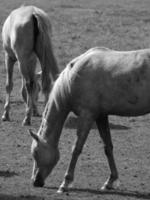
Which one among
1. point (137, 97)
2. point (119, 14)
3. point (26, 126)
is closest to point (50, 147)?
point (137, 97)

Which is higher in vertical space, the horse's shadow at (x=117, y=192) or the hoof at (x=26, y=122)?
the horse's shadow at (x=117, y=192)

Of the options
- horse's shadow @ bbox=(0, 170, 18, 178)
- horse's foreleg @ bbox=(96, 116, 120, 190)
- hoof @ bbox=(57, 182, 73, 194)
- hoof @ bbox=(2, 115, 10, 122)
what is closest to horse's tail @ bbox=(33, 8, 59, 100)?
hoof @ bbox=(2, 115, 10, 122)

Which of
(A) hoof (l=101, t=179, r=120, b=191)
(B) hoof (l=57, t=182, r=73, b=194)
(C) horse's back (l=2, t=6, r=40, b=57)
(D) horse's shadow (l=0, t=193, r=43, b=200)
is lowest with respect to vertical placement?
(C) horse's back (l=2, t=6, r=40, b=57)

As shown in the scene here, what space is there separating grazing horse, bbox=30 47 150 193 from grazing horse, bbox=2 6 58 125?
3.80 meters

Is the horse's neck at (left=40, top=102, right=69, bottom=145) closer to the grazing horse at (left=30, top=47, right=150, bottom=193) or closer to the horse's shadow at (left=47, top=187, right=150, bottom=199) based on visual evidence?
the grazing horse at (left=30, top=47, right=150, bottom=193)

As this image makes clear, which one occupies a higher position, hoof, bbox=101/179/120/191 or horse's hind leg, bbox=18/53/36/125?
hoof, bbox=101/179/120/191

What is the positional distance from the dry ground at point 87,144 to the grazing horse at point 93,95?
342 mm

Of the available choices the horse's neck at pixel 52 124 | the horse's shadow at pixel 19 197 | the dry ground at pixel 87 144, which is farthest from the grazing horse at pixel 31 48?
the horse's shadow at pixel 19 197

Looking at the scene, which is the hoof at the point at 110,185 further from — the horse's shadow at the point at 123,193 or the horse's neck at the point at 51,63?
the horse's neck at the point at 51,63

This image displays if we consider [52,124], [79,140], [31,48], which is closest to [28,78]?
[31,48]

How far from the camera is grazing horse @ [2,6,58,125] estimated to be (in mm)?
13812

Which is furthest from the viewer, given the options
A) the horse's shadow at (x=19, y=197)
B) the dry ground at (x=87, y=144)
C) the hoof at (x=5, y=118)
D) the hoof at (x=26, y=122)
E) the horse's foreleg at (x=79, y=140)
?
the hoof at (x=5, y=118)

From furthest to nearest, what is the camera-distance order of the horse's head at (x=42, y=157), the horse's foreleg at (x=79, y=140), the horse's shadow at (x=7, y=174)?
the horse's shadow at (x=7, y=174) < the horse's head at (x=42, y=157) < the horse's foreleg at (x=79, y=140)

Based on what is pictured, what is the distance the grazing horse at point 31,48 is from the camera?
45.3ft
